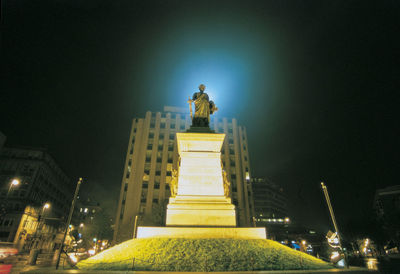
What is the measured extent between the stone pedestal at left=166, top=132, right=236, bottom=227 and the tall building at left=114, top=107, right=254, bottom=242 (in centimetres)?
3973

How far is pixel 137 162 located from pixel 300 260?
55.5 meters

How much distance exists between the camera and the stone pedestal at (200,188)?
1102cm

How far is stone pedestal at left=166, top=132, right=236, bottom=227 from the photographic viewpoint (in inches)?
434

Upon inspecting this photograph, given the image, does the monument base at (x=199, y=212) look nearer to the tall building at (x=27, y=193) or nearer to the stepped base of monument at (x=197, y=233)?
the stepped base of monument at (x=197, y=233)

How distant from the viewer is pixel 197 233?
10133 mm

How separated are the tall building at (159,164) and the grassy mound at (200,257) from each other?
1658 inches

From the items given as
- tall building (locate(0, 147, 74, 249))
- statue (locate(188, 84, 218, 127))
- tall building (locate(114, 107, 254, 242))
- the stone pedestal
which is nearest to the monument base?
the stone pedestal

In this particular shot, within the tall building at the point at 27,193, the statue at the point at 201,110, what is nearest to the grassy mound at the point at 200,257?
the statue at the point at 201,110

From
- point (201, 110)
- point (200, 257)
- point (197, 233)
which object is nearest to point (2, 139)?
point (201, 110)

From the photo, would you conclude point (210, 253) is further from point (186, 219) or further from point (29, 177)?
point (29, 177)

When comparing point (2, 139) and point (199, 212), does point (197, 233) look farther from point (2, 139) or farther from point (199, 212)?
point (2, 139)

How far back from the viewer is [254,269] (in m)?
7.44

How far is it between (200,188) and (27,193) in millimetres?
58411

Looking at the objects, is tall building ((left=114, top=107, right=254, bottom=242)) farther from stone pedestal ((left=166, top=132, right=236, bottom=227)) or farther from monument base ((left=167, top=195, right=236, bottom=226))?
monument base ((left=167, top=195, right=236, bottom=226))
